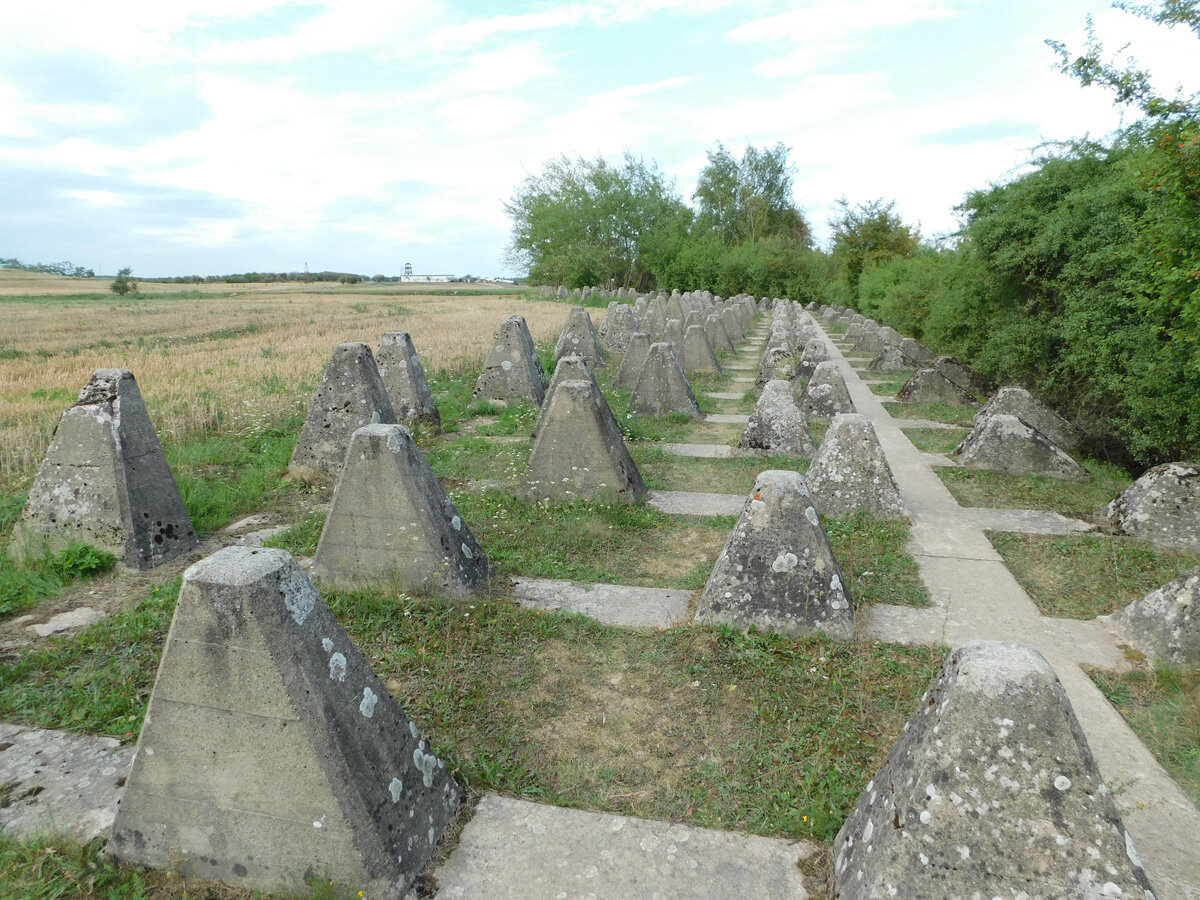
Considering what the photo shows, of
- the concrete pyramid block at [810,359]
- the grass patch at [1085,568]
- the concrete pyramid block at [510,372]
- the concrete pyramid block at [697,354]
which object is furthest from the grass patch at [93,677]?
the concrete pyramid block at [697,354]

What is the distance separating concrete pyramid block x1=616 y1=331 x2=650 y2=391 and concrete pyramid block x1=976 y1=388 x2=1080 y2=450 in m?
6.50

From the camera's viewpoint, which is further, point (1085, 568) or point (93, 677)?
point (1085, 568)

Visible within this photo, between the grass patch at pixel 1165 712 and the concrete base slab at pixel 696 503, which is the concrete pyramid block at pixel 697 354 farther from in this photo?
the grass patch at pixel 1165 712

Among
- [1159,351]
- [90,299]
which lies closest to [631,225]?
[90,299]

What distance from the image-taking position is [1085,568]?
6.13 meters

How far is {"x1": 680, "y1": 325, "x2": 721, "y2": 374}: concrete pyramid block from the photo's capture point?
689 inches

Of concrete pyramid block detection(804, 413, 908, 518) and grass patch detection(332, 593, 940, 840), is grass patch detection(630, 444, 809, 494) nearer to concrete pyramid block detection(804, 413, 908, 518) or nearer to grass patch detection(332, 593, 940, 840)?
concrete pyramid block detection(804, 413, 908, 518)

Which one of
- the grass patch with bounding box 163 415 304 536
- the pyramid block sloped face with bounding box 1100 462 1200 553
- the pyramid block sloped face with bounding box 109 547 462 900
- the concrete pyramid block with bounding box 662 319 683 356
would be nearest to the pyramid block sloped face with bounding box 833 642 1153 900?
the pyramid block sloped face with bounding box 109 547 462 900

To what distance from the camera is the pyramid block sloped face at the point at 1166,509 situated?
6516mm

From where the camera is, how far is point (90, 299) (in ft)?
150

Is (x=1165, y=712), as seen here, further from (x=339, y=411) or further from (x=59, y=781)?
(x=339, y=411)

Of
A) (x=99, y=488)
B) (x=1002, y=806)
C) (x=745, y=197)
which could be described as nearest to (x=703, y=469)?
(x=99, y=488)

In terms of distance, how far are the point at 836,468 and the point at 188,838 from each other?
6323 mm

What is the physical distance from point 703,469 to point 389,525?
5058 mm
